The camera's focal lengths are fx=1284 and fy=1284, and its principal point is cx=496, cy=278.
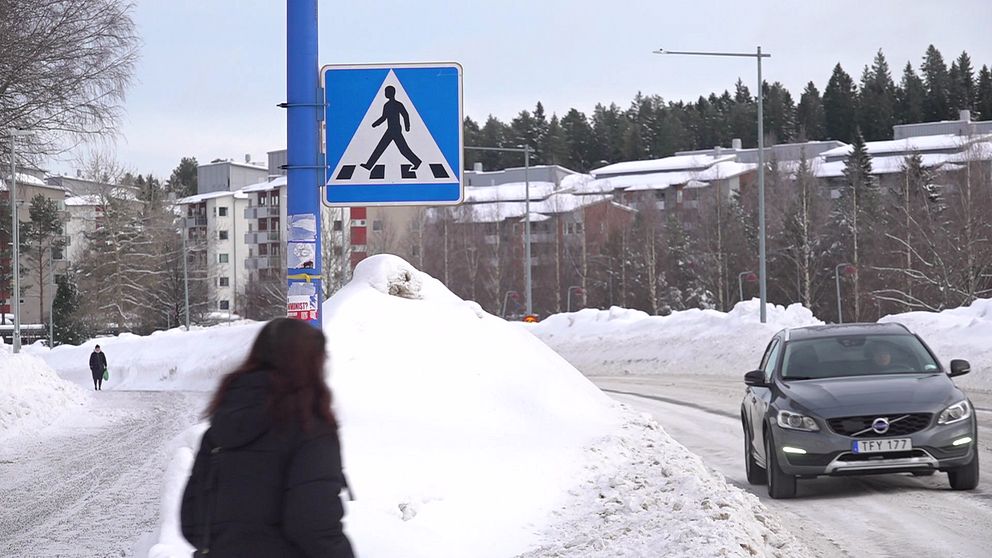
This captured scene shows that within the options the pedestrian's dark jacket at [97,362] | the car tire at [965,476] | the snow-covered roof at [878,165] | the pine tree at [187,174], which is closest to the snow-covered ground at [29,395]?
the pedestrian's dark jacket at [97,362]

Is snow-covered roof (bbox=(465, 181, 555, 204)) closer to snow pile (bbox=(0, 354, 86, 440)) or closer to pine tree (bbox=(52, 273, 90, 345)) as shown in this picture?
pine tree (bbox=(52, 273, 90, 345))

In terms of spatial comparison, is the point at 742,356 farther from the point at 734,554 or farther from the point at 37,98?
the point at 734,554

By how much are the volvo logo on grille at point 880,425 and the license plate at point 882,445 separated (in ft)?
0.27

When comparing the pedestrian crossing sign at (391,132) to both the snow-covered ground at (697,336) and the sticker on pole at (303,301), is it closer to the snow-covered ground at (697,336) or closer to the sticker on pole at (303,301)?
the sticker on pole at (303,301)

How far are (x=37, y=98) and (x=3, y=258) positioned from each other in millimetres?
66802

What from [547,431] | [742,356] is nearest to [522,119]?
[742,356]

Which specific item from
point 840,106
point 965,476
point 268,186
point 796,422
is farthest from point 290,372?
point 840,106

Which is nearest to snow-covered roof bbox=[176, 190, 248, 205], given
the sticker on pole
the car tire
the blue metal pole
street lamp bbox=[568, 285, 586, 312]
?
street lamp bbox=[568, 285, 586, 312]

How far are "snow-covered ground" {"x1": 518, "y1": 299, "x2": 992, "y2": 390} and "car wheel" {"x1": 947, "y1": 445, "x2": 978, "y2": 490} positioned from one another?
17732 mm

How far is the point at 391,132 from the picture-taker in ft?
24.5

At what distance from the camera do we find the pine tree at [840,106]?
157375 millimetres

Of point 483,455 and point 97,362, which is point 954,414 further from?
point 97,362

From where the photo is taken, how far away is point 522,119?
179750 mm

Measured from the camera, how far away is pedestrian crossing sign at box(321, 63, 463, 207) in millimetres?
7410
